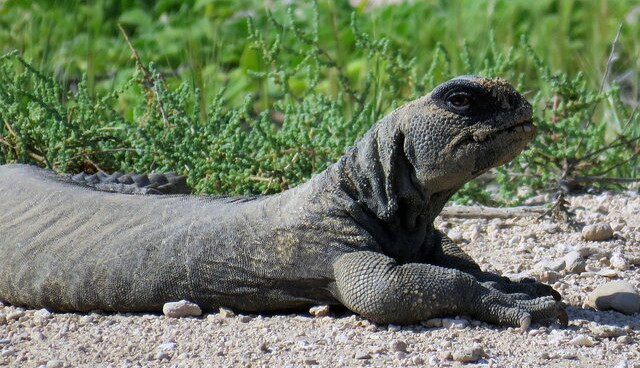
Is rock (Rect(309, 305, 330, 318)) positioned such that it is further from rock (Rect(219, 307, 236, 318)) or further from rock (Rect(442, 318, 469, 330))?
rock (Rect(442, 318, 469, 330))

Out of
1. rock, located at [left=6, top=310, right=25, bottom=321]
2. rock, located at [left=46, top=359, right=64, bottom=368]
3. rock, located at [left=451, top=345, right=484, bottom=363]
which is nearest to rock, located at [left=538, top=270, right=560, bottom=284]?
rock, located at [left=451, top=345, right=484, bottom=363]

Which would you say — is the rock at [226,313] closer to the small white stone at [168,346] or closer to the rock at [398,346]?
the small white stone at [168,346]

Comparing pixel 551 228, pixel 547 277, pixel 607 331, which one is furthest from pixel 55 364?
pixel 551 228

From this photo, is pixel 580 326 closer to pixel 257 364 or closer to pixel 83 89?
pixel 257 364

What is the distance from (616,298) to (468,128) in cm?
101

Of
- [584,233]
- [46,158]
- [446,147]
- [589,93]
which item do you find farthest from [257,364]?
[589,93]

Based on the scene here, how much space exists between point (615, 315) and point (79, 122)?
3956 mm

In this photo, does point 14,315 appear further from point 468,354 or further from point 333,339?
point 468,354

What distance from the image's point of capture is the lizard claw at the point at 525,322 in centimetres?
489

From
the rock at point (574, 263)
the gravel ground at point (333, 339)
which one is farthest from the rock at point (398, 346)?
the rock at point (574, 263)

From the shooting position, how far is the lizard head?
495cm

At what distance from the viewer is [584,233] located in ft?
21.2

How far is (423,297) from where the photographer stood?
5.00 meters

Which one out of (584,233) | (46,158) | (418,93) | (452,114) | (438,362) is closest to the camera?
(438,362)
